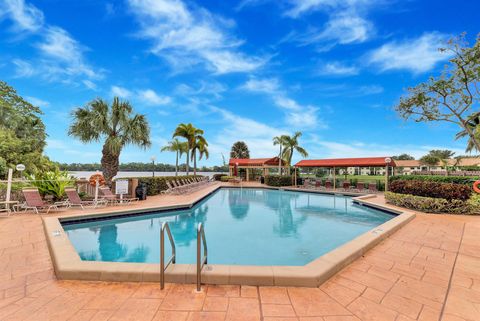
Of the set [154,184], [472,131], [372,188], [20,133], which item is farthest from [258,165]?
[20,133]

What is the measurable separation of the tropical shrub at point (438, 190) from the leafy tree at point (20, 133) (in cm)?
2094

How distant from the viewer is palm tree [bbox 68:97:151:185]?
431 inches

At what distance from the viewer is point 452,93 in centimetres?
1356

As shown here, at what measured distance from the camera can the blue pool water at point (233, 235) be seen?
5254 mm

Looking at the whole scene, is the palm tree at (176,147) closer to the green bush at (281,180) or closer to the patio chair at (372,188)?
the green bush at (281,180)

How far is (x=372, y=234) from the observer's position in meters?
5.15

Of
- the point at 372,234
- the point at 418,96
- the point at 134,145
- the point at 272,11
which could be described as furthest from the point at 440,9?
the point at 134,145

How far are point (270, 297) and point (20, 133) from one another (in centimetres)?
2773

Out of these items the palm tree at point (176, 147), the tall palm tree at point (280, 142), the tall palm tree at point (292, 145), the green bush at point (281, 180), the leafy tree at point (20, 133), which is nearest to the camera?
the leafy tree at point (20, 133)

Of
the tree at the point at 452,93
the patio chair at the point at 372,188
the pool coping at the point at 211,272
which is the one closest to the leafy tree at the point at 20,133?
the pool coping at the point at 211,272

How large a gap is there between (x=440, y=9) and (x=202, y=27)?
11835 millimetres

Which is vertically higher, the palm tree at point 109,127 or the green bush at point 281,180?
the palm tree at point 109,127

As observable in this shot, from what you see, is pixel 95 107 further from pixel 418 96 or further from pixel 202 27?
pixel 418 96

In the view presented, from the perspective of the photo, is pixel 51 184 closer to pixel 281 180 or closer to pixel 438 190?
pixel 438 190
